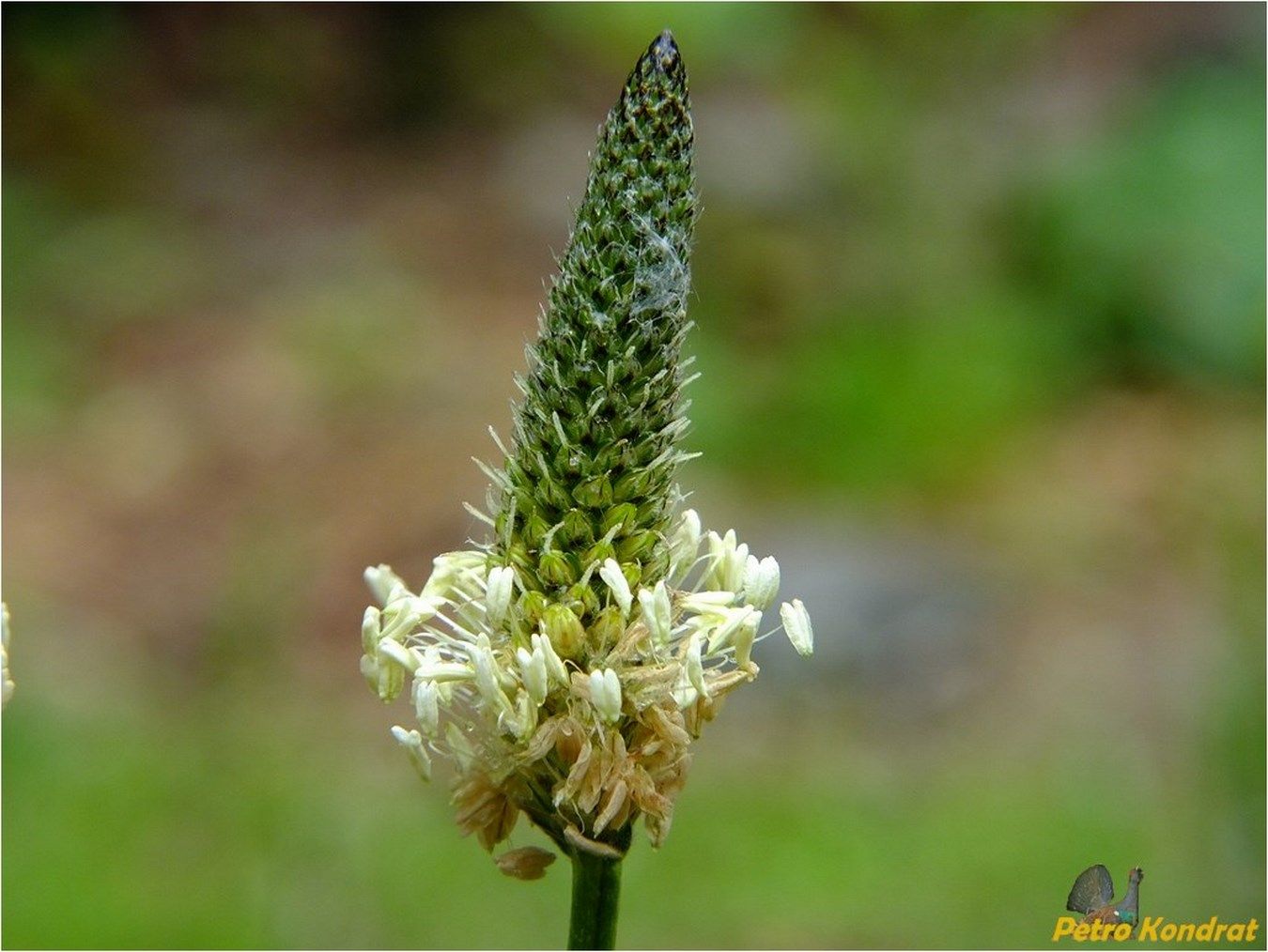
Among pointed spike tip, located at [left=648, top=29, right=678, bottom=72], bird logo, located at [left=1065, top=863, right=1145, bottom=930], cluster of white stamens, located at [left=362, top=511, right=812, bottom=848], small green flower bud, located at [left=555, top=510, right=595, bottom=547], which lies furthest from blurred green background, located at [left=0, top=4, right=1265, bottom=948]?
pointed spike tip, located at [left=648, top=29, right=678, bottom=72]

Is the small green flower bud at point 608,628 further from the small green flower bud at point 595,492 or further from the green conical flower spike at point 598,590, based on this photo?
the small green flower bud at point 595,492

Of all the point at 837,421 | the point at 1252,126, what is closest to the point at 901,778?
the point at 837,421

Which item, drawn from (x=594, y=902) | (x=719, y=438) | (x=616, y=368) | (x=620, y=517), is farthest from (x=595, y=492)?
(x=719, y=438)

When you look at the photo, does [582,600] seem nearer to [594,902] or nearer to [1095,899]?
[594,902]

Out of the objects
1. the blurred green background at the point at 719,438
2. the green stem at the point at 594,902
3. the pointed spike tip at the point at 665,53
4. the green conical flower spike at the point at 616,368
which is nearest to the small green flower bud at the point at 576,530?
the green conical flower spike at the point at 616,368

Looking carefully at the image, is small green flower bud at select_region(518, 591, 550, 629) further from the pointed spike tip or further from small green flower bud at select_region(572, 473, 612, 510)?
the pointed spike tip

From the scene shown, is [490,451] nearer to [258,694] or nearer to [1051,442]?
[258,694]
